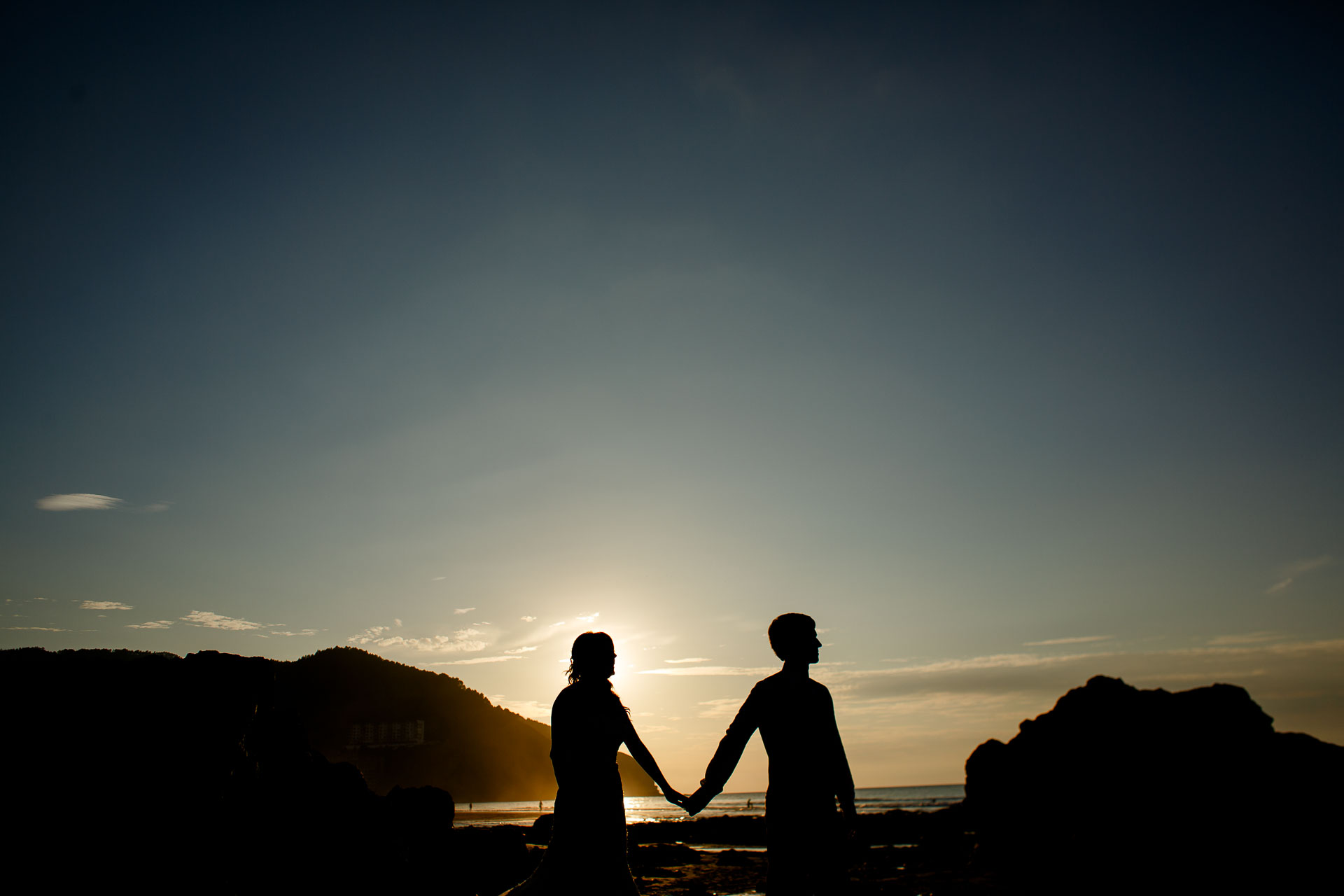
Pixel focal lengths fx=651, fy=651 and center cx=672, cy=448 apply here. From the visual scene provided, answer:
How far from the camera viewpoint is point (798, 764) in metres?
4.31

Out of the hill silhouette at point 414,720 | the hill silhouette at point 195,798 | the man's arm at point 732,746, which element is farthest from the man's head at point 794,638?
the hill silhouette at point 414,720

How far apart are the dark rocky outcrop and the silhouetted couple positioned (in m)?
17.9

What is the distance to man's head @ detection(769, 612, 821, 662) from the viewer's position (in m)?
4.66

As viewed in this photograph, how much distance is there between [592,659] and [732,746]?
1.26 meters

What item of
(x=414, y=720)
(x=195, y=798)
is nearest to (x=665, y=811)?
(x=414, y=720)

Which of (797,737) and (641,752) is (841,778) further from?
(641,752)

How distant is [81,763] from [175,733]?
98 cm

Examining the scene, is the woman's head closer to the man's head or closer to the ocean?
the man's head

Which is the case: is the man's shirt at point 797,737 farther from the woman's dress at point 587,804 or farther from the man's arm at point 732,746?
the woman's dress at point 587,804

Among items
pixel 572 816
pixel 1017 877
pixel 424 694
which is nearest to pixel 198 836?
pixel 572 816

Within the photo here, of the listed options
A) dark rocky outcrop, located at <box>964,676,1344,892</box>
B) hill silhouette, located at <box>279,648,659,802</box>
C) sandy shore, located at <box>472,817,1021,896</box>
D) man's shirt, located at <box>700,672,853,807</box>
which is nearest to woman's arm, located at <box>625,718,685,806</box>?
man's shirt, located at <box>700,672,853,807</box>

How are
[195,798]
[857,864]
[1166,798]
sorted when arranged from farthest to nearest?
[857,864] → [1166,798] → [195,798]

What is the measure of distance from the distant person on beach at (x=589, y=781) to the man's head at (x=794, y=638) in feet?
4.22

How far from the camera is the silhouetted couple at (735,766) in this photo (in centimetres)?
414
